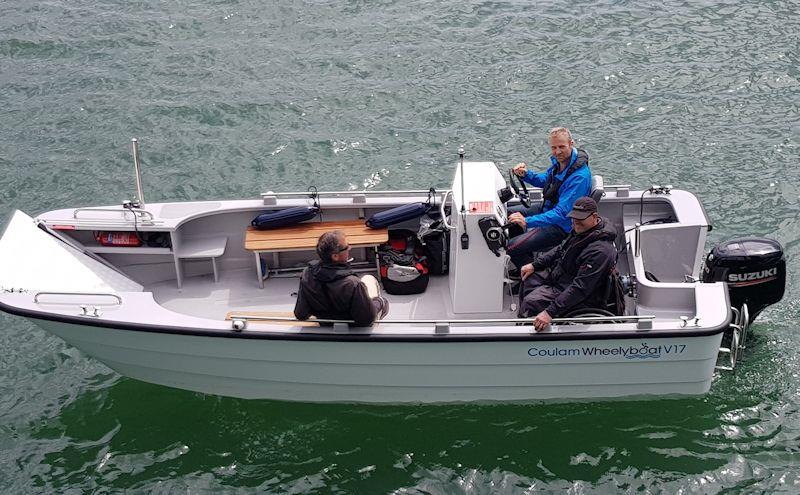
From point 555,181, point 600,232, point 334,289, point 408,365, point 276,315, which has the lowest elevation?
point 408,365

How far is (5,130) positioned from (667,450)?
10983mm

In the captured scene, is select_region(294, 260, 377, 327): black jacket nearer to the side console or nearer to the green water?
the side console

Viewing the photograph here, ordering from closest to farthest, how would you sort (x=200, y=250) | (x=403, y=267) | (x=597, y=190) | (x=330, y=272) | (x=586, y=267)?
1. (x=330, y=272)
2. (x=586, y=267)
3. (x=597, y=190)
4. (x=403, y=267)
5. (x=200, y=250)

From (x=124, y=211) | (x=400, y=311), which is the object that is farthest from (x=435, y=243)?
(x=124, y=211)

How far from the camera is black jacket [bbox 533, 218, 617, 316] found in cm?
727

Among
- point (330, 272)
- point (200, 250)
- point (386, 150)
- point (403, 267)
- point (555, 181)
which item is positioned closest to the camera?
point (330, 272)

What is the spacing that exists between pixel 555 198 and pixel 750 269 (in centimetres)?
189

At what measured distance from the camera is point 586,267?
23.9ft

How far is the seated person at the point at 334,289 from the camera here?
22.8 feet

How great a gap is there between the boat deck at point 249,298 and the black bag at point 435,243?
0.13m

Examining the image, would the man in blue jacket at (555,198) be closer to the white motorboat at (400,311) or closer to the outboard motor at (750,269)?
the white motorboat at (400,311)

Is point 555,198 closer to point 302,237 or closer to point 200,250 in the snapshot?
point 302,237

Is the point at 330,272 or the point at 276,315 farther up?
the point at 330,272

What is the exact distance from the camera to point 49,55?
608 inches
